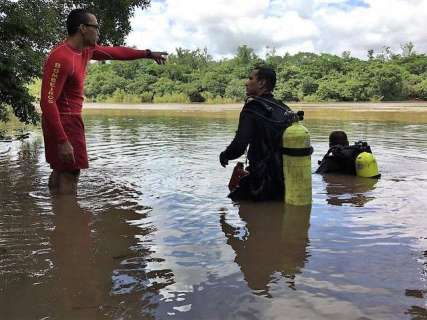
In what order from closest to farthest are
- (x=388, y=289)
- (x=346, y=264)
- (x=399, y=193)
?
1. (x=388, y=289)
2. (x=346, y=264)
3. (x=399, y=193)

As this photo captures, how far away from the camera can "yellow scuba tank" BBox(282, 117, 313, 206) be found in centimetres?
497

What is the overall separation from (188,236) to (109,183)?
9.38 feet

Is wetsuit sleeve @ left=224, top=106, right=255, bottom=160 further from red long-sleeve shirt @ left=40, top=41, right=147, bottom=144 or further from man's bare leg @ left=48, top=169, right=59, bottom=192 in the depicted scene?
man's bare leg @ left=48, top=169, right=59, bottom=192

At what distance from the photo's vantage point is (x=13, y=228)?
180 inches

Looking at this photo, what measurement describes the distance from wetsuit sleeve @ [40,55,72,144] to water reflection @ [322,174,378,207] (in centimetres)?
301

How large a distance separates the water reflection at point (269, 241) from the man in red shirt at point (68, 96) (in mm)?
1553

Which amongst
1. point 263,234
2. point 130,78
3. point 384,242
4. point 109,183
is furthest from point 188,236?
point 130,78

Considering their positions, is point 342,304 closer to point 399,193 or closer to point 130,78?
point 399,193

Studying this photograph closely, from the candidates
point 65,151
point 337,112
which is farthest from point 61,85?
point 337,112

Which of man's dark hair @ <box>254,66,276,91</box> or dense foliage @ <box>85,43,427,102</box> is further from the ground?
dense foliage @ <box>85,43,427,102</box>

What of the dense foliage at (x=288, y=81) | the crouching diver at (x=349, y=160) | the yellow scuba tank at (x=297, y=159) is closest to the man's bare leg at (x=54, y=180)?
the yellow scuba tank at (x=297, y=159)

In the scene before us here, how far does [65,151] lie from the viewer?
14.3 ft

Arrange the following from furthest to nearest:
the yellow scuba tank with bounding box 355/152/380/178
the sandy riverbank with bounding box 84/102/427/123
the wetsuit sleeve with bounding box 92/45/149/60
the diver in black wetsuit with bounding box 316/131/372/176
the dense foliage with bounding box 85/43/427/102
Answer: the dense foliage with bounding box 85/43/427/102, the sandy riverbank with bounding box 84/102/427/123, the diver in black wetsuit with bounding box 316/131/372/176, the yellow scuba tank with bounding box 355/152/380/178, the wetsuit sleeve with bounding box 92/45/149/60

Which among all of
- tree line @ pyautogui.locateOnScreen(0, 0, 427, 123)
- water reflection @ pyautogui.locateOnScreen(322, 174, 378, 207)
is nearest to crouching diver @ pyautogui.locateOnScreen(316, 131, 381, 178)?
water reflection @ pyautogui.locateOnScreen(322, 174, 378, 207)
